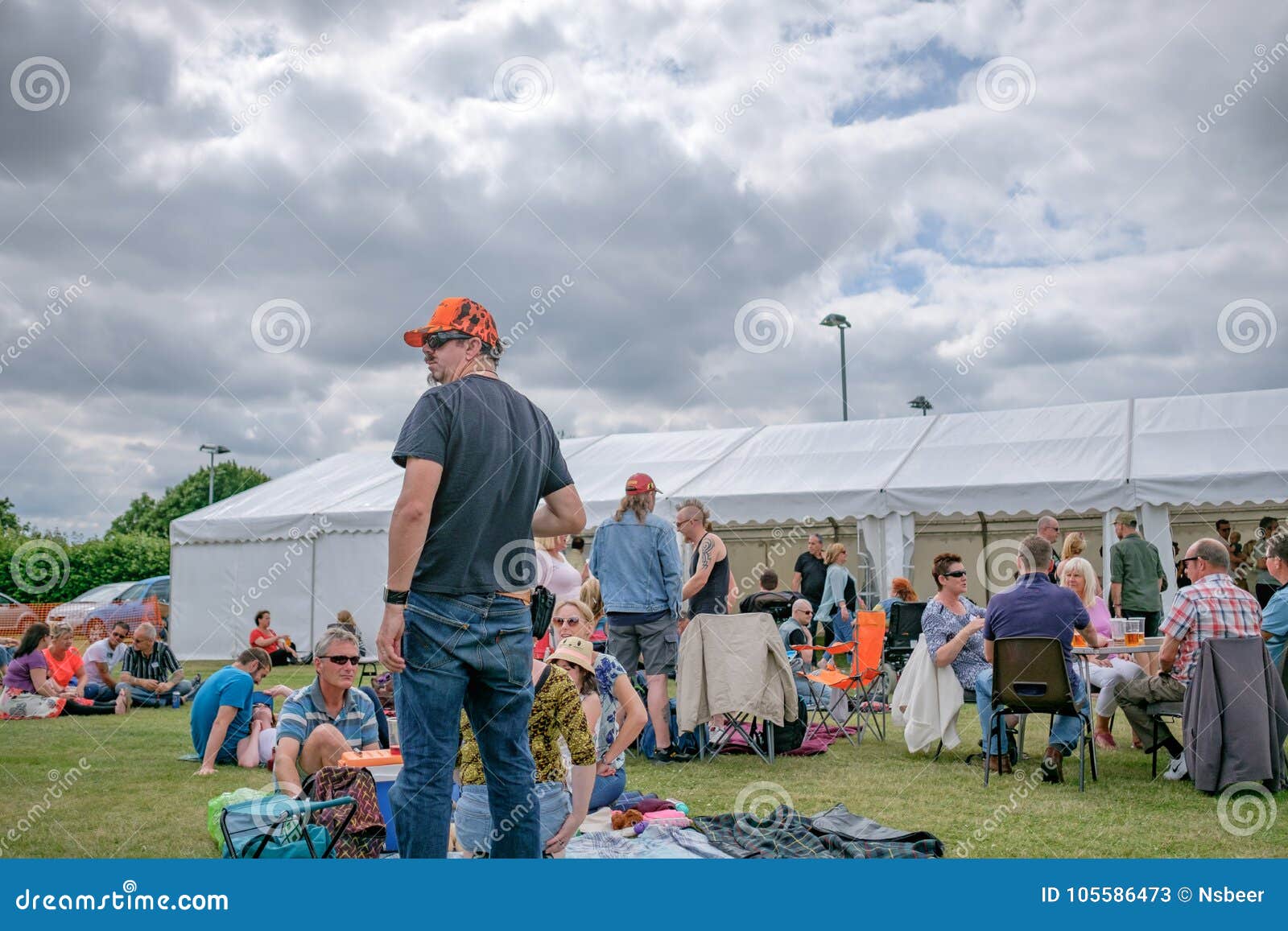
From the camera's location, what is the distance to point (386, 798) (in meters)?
4.15

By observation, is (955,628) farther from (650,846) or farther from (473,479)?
(473,479)

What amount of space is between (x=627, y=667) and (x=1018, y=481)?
630 centimetres

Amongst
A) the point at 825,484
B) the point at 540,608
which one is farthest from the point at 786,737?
the point at 825,484

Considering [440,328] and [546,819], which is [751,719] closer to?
[546,819]

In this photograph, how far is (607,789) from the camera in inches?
189

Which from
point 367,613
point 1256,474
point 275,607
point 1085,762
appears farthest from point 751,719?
point 275,607

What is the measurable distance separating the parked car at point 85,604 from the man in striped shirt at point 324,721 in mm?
11829

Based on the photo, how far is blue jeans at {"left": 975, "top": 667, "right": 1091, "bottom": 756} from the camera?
583 cm
